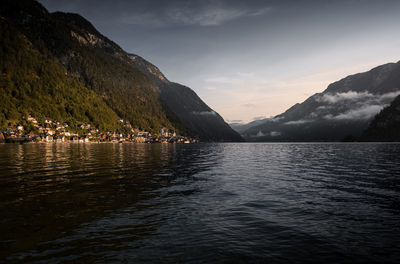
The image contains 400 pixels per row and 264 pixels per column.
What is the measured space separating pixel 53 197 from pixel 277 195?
63.5 feet

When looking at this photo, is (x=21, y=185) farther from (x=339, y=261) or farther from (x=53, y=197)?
(x=339, y=261)

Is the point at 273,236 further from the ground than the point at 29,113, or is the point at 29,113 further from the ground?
the point at 29,113

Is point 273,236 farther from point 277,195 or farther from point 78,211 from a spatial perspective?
point 78,211

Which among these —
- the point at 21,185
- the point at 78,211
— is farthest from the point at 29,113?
the point at 78,211

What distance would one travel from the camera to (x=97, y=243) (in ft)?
32.9

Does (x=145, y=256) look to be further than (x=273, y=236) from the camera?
No

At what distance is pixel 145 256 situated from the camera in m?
8.97

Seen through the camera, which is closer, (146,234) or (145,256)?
(145,256)

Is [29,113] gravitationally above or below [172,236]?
above

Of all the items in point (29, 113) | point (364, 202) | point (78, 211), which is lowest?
point (364, 202)

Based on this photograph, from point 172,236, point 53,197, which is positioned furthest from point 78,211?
point 172,236

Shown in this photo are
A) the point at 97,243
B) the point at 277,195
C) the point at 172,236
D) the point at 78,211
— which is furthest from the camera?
the point at 277,195

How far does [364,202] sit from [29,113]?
245901 mm

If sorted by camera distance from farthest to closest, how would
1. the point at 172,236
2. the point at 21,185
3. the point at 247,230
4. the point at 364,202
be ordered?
1. the point at 21,185
2. the point at 364,202
3. the point at 247,230
4. the point at 172,236
